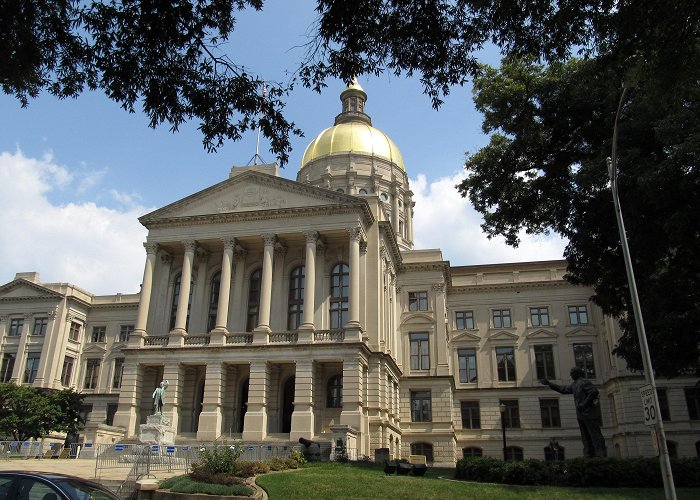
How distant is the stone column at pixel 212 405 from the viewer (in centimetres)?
3694

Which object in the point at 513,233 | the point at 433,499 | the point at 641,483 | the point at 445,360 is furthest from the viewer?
the point at 445,360

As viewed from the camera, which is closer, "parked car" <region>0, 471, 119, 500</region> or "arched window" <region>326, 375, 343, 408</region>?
"parked car" <region>0, 471, 119, 500</region>

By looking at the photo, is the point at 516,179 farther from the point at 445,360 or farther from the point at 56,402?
the point at 56,402

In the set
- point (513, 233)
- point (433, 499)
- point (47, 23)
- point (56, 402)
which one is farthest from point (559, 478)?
point (56, 402)

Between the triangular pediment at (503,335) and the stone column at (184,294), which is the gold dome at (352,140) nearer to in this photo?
the triangular pediment at (503,335)

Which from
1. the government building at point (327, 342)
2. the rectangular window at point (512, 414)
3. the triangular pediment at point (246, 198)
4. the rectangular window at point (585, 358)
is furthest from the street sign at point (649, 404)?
the rectangular window at point (585, 358)

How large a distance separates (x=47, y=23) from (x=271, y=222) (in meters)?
31.8

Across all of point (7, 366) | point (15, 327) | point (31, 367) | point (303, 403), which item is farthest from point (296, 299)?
point (7, 366)

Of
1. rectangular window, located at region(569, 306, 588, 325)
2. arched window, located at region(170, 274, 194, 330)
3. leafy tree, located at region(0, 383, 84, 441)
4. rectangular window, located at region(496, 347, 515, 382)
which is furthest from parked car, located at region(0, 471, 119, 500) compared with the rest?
rectangular window, located at region(569, 306, 588, 325)

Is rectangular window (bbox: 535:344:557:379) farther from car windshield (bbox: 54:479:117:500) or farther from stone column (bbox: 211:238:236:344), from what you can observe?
car windshield (bbox: 54:479:117:500)

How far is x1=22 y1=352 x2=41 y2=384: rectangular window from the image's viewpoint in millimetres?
55906

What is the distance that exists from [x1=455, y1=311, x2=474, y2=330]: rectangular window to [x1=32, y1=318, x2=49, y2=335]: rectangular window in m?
38.5

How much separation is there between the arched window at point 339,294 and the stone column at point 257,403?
20.8 feet

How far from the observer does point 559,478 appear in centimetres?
1872
